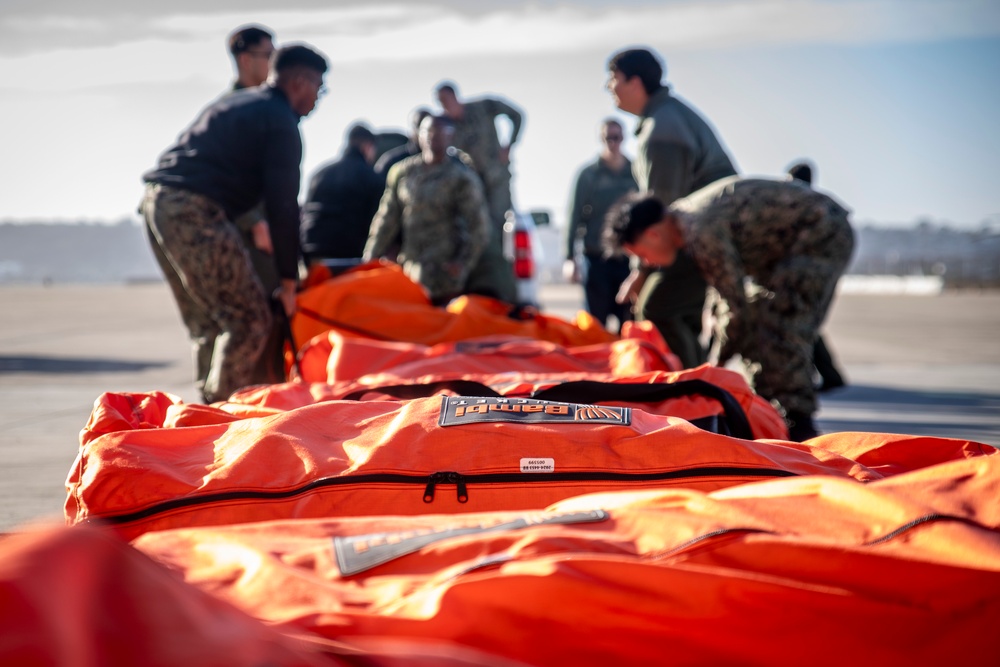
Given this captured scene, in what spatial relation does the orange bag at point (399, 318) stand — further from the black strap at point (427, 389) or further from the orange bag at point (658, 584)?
the orange bag at point (658, 584)

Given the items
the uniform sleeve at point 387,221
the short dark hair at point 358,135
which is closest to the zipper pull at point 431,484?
the uniform sleeve at point 387,221

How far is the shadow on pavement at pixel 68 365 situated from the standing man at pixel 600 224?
3.66 metres

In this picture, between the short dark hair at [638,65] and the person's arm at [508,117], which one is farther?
the person's arm at [508,117]

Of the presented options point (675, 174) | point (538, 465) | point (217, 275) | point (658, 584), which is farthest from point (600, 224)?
point (658, 584)

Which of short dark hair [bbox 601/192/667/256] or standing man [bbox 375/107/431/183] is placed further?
standing man [bbox 375/107/431/183]

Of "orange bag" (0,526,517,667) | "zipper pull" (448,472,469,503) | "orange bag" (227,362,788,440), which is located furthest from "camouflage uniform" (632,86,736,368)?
"orange bag" (0,526,517,667)

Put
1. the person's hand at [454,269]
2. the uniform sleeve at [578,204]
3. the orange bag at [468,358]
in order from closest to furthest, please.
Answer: the orange bag at [468,358] < the person's hand at [454,269] < the uniform sleeve at [578,204]

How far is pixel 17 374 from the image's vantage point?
728 centimetres

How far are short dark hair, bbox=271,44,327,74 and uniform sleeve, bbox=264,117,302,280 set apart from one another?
0.30 meters

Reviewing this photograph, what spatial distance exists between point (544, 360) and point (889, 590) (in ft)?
8.60

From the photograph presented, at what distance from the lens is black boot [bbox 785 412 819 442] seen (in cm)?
447

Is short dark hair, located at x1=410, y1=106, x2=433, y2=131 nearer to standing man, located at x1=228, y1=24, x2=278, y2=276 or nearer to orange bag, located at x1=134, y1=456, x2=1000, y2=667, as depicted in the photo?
standing man, located at x1=228, y1=24, x2=278, y2=276

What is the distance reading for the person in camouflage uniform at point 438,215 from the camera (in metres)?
6.12

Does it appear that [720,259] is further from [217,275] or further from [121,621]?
[121,621]
